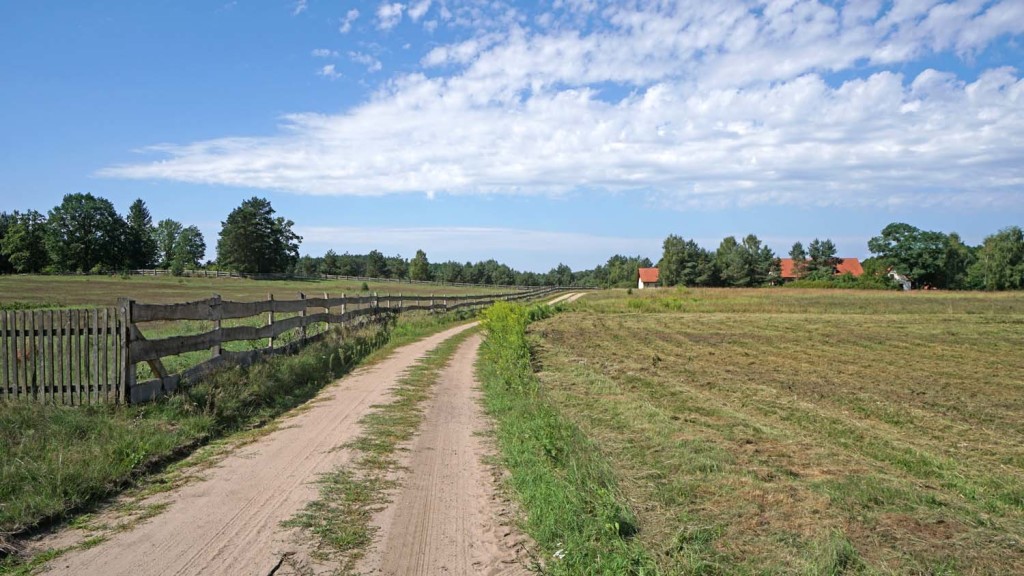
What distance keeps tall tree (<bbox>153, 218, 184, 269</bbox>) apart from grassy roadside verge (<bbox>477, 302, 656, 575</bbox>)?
143458 mm

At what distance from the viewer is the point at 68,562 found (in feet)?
13.7

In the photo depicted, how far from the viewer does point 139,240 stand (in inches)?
4136

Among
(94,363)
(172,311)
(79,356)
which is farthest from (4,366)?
(172,311)

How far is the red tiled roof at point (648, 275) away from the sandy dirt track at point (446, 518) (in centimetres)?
12810

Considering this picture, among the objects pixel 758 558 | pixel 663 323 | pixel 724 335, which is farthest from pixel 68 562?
pixel 663 323

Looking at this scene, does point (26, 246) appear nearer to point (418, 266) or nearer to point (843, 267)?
point (418, 266)

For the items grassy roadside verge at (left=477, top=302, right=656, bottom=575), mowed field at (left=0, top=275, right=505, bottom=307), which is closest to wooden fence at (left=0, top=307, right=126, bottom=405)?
grassy roadside verge at (left=477, top=302, right=656, bottom=575)

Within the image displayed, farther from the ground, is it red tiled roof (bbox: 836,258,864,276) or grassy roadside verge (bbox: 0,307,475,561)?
red tiled roof (bbox: 836,258,864,276)

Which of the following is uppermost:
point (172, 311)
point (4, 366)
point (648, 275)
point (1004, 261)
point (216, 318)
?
point (1004, 261)

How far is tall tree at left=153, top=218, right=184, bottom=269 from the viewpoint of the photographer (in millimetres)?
134625

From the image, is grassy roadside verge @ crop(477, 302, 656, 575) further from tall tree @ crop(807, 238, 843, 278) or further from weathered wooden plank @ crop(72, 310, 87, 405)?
tall tree @ crop(807, 238, 843, 278)

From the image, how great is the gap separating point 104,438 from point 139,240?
114 metres

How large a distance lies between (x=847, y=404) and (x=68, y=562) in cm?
1135

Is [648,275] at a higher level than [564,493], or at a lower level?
higher
